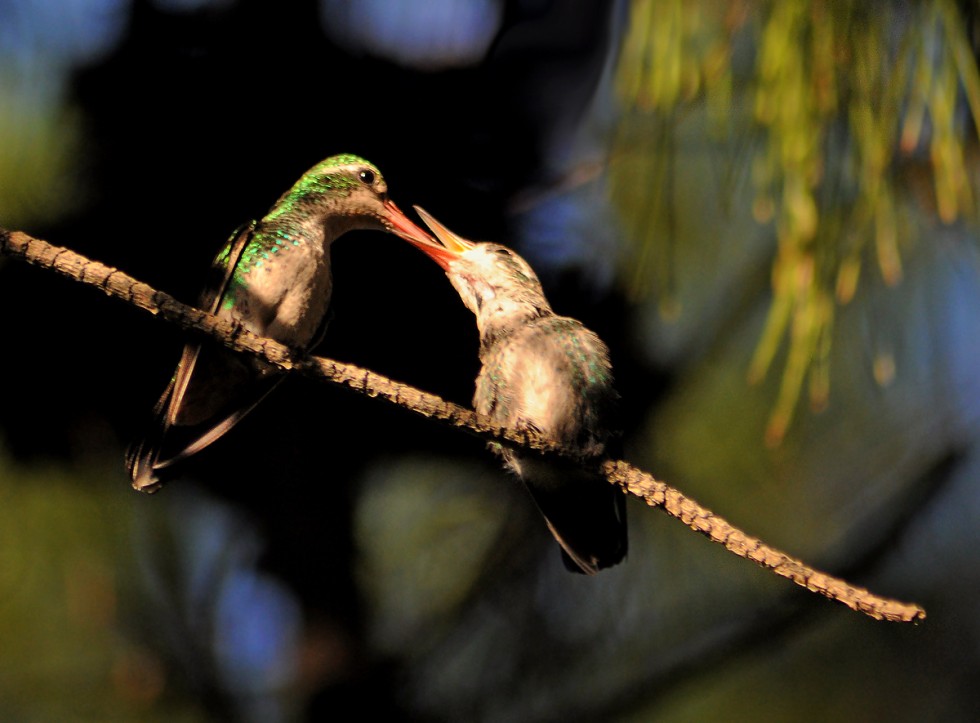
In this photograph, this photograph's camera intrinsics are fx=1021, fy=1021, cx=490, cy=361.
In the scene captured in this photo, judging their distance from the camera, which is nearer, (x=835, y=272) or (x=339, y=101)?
(x=835, y=272)

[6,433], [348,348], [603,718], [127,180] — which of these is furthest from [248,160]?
[603,718]

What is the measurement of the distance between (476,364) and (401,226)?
13.1 inches

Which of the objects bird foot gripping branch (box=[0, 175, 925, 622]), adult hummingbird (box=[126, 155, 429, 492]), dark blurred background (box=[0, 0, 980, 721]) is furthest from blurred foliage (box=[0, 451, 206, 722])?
bird foot gripping branch (box=[0, 175, 925, 622])

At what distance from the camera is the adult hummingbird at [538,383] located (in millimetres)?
1057

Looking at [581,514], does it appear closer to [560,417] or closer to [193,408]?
[560,417]

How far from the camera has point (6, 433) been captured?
1466 millimetres

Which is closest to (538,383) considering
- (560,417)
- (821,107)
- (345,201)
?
(560,417)

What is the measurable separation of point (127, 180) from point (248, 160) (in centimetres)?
15

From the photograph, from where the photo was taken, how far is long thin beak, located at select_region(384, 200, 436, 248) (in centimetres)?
95

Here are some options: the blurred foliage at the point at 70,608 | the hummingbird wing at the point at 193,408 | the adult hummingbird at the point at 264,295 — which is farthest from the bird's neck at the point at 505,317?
the blurred foliage at the point at 70,608

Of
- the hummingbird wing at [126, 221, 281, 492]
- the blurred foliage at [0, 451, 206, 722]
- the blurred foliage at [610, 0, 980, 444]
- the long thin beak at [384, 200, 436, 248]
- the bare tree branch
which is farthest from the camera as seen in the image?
the blurred foliage at [0, 451, 206, 722]

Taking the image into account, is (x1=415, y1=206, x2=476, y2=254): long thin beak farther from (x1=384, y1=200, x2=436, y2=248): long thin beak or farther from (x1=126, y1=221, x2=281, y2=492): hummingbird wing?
(x1=126, y1=221, x2=281, y2=492): hummingbird wing

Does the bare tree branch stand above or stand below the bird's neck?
above

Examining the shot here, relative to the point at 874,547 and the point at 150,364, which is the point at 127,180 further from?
the point at 874,547
